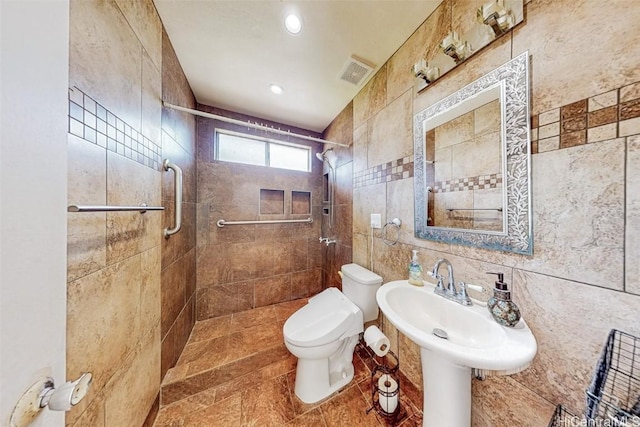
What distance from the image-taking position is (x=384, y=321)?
1.49 metres

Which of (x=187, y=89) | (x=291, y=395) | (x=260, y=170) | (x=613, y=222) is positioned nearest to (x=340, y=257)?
(x=291, y=395)

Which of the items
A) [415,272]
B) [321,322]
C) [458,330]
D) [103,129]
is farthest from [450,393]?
[103,129]

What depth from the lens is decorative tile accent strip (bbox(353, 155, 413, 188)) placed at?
132 cm

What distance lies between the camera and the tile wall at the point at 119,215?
2.17ft

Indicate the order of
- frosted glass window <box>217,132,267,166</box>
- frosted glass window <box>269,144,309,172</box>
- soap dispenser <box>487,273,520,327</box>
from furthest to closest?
frosted glass window <box>269,144,309,172</box> < frosted glass window <box>217,132,267,166</box> < soap dispenser <box>487,273,520,327</box>

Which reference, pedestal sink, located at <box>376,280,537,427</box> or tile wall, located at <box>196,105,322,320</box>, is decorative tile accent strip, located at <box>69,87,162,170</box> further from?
pedestal sink, located at <box>376,280,537,427</box>

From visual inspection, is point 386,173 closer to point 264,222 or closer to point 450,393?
point 450,393

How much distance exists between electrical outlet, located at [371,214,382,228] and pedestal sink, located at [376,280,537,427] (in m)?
0.52

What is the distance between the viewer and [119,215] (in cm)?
85

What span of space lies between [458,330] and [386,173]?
1.05m

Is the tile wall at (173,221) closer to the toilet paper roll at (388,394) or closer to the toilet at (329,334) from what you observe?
the toilet at (329,334)

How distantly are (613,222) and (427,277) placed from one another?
721 mm

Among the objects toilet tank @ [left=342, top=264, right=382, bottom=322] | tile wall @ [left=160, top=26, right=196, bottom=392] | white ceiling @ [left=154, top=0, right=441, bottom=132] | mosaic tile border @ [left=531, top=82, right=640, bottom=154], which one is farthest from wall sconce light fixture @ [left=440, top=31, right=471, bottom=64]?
tile wall @ [left=160, top=26, right=196, bottom=392]

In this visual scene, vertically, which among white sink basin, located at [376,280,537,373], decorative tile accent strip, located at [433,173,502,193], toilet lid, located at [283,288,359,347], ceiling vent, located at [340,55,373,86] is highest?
ceiling vent, located at [340,55,373,86]
